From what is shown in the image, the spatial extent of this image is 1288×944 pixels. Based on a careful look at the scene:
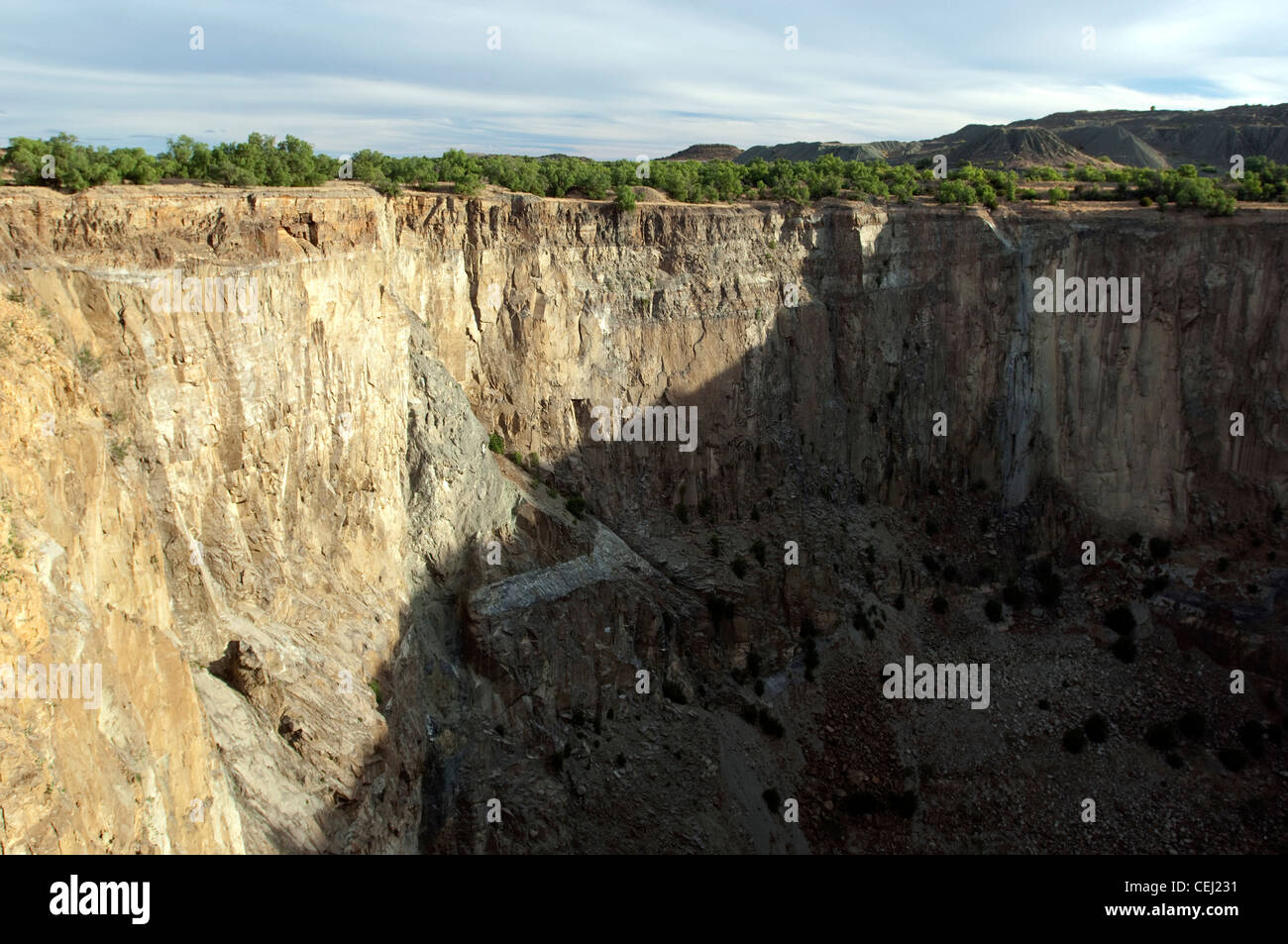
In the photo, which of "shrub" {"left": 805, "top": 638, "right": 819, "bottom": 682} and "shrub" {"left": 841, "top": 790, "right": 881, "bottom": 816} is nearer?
"shrub" {"left": 841, "top": 790, "right": 881, "bottom": 816}

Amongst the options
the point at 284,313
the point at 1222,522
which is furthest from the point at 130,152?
the point at 1222,522

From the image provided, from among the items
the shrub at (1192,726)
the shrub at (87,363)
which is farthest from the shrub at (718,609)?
the shrub at (87,363)

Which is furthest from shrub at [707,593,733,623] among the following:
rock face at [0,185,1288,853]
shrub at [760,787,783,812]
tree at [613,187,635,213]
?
tree at [613,187,635,213]

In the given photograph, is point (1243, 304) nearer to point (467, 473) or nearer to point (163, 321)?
point (467, 473)

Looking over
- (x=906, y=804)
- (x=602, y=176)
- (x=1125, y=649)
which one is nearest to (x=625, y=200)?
(x=602, y=176)

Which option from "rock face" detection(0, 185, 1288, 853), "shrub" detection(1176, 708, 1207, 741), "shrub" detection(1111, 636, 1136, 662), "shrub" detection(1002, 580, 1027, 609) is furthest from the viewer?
"shrub" detection(1002, 580, 1027, 609)

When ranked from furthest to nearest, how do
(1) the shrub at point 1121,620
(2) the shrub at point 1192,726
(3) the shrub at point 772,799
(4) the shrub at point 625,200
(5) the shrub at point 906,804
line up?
1. (4) the shrub at point 625,200
2. (1) the shrub at point 1121,620
3. (2) the shrub at point 1192,726
4. (5) the shrub at point 906,804
5. (3) the shrub at point 772,799

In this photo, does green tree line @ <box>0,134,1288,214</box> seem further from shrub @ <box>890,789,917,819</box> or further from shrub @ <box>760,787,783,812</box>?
shrub @ <box>890,789,917,819</box>

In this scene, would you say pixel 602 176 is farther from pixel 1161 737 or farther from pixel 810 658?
pixel 1161 737

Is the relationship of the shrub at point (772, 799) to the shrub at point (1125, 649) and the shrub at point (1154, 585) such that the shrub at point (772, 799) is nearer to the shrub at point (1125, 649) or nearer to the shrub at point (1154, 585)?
the shrub at point (1125, 649)
